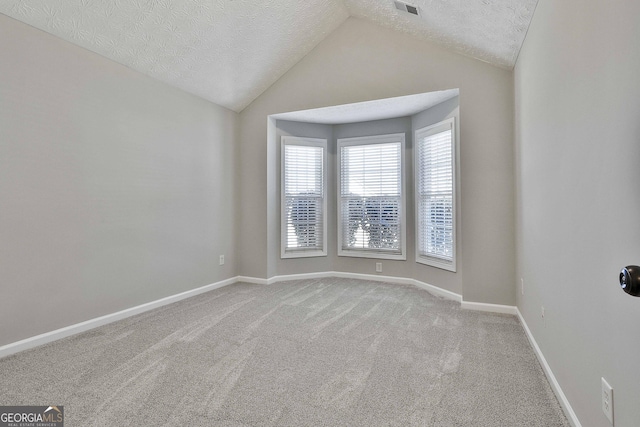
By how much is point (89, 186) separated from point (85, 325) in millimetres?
1218

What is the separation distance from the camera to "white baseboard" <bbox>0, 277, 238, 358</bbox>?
90.9 inches

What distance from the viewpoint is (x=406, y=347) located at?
2434 millimetres

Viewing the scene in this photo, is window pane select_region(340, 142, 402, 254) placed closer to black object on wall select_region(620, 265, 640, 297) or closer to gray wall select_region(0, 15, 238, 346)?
gray wall select_region(0, 15, 238, 346)

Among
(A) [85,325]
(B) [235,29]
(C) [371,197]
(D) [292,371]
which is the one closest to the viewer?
(D) [292,371]

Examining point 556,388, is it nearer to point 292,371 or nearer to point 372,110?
point 292,371

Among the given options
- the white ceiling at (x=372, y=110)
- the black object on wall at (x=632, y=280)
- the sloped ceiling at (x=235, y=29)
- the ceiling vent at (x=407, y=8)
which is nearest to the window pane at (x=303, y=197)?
the white ceiling at (x=372, y=110)

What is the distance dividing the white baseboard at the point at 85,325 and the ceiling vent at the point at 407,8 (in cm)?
389

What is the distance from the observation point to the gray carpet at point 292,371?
5.34 feet

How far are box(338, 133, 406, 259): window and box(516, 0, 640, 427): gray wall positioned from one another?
92.7 inches

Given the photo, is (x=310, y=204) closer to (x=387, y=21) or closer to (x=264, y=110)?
(x=264, y=110)

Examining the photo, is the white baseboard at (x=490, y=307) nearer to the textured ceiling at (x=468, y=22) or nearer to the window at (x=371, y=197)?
the window at (x=371, y=197)

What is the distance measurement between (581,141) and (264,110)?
3.85m

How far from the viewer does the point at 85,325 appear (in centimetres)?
275

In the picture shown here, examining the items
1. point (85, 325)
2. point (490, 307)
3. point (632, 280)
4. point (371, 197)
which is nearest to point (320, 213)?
point (371, 197)
